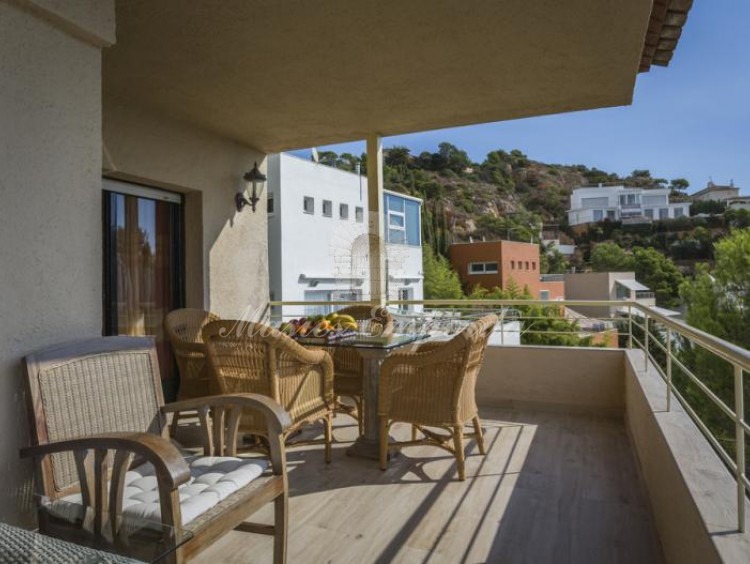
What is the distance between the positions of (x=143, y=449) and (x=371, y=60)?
259 centimetres

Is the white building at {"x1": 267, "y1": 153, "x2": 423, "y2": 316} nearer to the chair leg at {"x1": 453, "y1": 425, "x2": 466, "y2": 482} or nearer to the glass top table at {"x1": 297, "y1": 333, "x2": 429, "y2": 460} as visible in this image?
the glass top table at {"x1": 297, "y1": 333, "x2": 429, "y2": 460}

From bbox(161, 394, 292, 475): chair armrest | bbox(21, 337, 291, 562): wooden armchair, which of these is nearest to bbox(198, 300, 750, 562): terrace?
bbox(161, 394, 292, 475): chair armrest

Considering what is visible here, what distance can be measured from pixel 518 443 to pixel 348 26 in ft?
8.63

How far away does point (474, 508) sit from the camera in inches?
90.1

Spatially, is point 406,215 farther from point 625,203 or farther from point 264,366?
point 625,203

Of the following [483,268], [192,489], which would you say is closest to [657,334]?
[192,489]

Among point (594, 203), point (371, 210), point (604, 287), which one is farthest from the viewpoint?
point (594, 203)

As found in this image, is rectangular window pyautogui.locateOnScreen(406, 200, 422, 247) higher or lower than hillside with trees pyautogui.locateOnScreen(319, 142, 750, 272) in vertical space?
lower

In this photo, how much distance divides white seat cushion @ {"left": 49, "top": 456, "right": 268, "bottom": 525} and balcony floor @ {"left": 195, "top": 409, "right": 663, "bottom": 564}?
0.48m

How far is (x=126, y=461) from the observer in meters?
1.26

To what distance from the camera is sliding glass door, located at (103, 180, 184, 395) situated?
3834 mm

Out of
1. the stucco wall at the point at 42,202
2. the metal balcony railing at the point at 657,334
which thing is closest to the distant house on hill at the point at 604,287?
the metal balcony railing at the point at 657,334

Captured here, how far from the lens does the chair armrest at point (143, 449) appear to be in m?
1.17

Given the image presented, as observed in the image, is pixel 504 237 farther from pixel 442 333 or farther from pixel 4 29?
pixel 4 29
